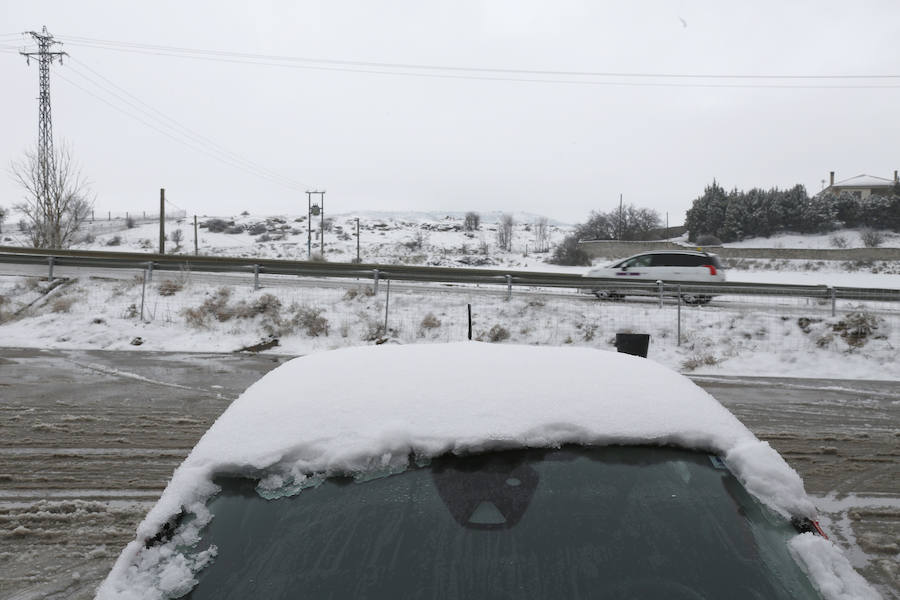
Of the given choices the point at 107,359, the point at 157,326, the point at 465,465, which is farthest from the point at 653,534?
the point at 157,326

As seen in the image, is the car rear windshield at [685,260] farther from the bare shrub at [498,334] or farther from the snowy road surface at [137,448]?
the snowy road surface at [137,448]

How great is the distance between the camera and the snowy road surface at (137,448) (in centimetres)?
369

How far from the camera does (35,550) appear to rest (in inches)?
144

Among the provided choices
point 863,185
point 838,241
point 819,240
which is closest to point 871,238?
point 838,241

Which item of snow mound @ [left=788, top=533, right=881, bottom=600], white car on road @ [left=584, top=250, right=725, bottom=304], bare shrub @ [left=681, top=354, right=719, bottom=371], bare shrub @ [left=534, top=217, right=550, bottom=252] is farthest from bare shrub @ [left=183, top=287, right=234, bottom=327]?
bare shrub @ [left=534, top=217, right=550, bottom=252]

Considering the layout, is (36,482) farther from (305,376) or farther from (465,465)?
(465,465)

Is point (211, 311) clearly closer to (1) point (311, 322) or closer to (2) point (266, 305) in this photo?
(2) point (266, 305)

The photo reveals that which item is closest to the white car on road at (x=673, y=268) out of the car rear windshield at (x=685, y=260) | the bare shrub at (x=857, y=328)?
the car rear windshield at (x=685, y=260)

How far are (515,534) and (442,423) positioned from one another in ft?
1.54

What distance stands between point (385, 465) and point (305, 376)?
2.23ft

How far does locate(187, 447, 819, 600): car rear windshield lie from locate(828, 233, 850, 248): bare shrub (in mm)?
56003

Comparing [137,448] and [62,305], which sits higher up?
[62,305]

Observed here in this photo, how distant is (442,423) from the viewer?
6.65 feet

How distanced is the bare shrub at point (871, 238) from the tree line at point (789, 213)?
2.29 m
